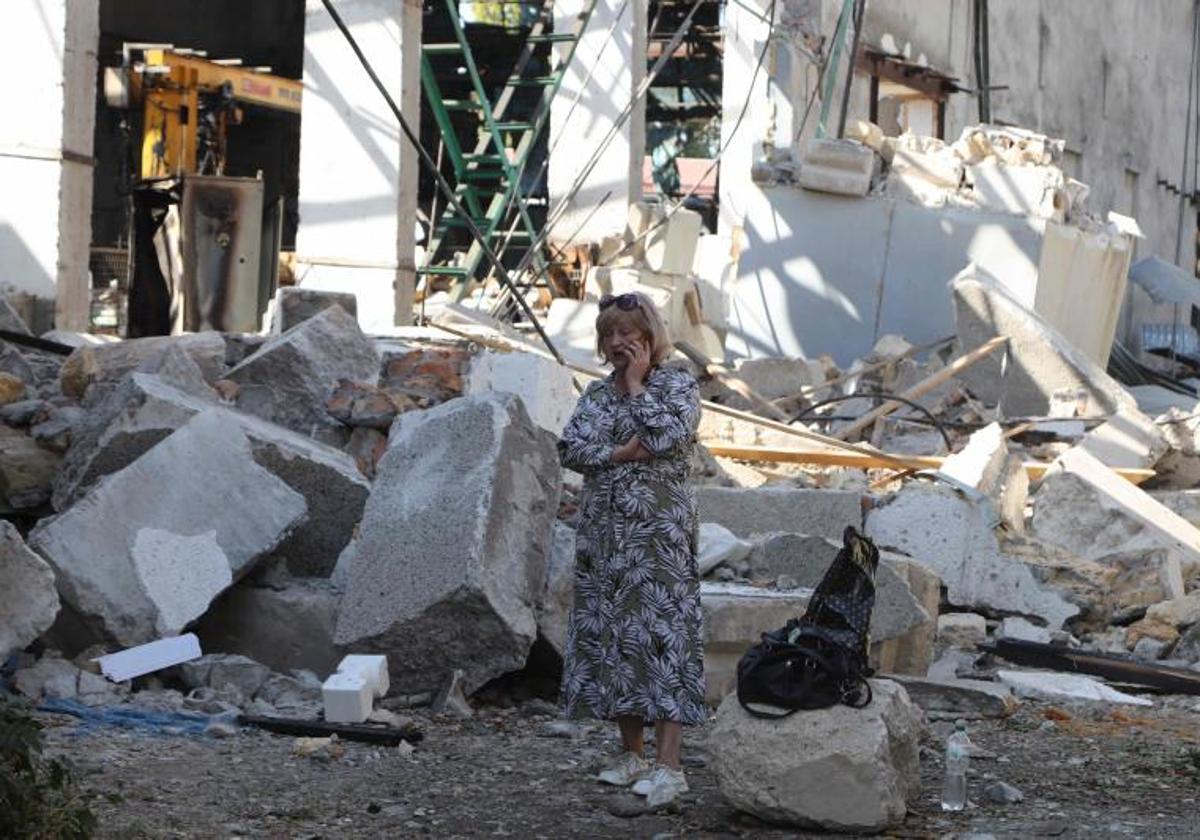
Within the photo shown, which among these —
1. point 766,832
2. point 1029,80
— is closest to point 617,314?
point 766,832

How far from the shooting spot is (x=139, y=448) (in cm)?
780

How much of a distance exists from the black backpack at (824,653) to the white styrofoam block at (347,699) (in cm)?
148

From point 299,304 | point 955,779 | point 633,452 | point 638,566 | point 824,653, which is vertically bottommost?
point 955,779

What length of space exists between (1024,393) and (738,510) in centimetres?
627

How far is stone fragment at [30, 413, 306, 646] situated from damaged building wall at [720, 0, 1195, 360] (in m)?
10.7

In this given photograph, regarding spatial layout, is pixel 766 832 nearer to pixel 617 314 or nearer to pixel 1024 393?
pixel 617 314

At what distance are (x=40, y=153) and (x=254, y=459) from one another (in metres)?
5.21

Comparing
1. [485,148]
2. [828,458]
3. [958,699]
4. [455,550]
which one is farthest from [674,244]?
[455,550]

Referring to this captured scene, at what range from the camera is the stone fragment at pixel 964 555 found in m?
9.66

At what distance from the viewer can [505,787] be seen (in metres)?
5.89

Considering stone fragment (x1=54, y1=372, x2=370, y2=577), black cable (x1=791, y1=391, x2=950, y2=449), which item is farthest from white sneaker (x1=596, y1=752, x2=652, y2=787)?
black cable (x1=791, y1=391, x2=950, y2=449)

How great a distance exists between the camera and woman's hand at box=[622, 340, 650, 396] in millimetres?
5828

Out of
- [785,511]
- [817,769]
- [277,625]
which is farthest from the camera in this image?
[785,511]

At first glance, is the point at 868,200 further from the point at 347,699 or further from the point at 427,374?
the point at 347,699
